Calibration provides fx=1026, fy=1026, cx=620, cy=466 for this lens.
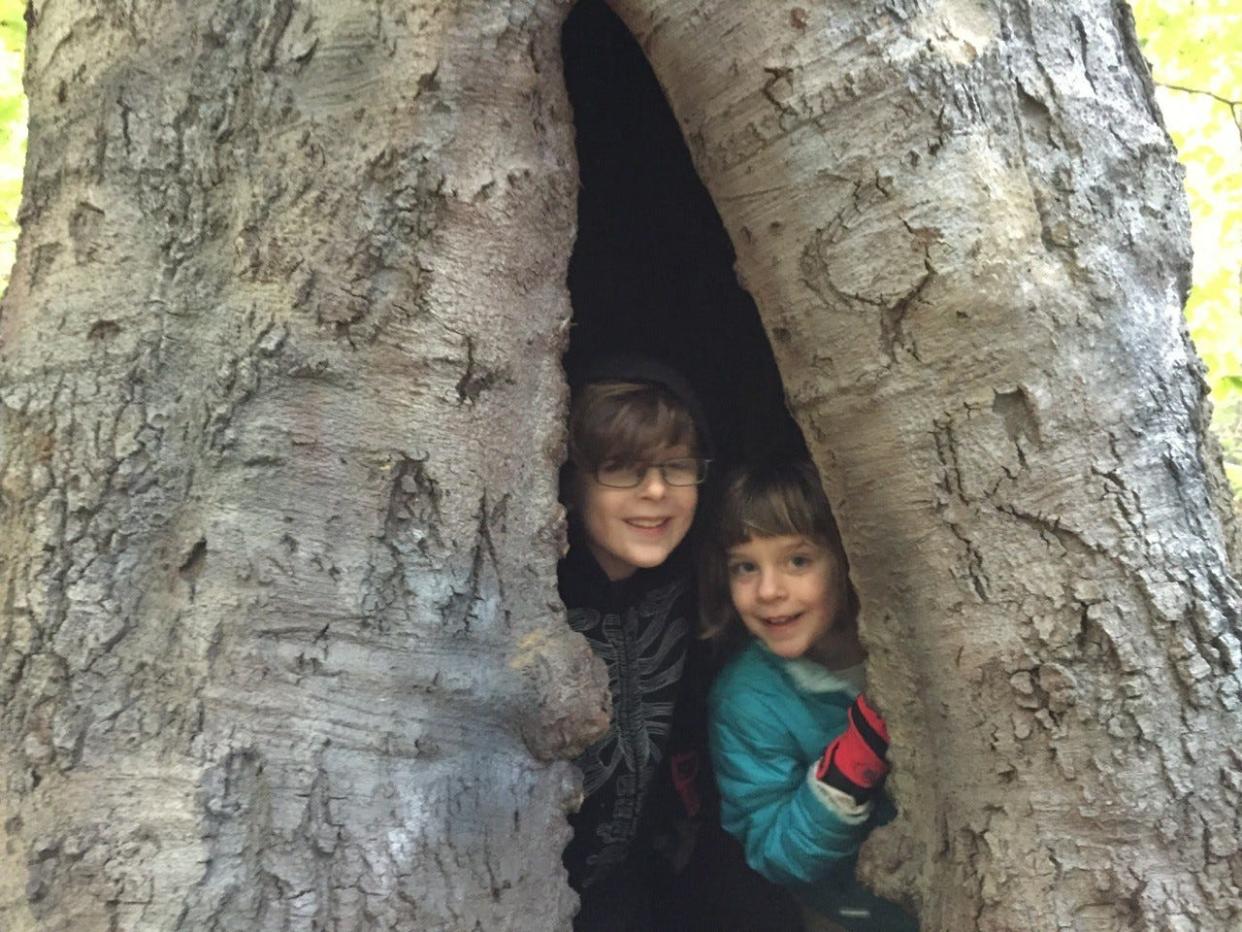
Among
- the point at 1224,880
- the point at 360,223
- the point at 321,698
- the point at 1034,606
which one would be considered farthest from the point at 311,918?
A: the point at 1224,880

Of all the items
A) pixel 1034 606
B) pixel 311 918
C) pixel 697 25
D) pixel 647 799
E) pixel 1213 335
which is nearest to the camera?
pixel 311 918

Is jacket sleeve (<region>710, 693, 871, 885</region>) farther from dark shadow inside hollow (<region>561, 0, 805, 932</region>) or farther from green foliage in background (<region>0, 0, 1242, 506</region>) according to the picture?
green foliage in background (<region>0, 0, 1242, 506</region>)

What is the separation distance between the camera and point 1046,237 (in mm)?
1342

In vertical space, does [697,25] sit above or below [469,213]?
above

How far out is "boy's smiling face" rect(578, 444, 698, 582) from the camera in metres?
1.89

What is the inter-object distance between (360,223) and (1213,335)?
18.3 ft

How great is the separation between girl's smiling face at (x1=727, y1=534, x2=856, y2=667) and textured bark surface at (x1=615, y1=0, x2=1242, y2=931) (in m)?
0.40

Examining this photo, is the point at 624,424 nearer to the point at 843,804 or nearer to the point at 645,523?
the point at 645,523

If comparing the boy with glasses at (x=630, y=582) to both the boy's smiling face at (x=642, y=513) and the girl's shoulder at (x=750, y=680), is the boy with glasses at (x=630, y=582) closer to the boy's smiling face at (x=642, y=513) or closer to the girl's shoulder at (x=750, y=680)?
the boy's smiling face at (x=642, y=513)

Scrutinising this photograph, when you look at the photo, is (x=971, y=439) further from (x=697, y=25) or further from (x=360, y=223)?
(x=360, y=223)

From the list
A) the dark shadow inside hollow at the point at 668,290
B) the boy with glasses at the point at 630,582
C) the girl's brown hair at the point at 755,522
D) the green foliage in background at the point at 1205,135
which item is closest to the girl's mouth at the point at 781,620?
the girl's brown hair at the point at 755,522

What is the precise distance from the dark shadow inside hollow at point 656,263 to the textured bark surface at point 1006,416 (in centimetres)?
95

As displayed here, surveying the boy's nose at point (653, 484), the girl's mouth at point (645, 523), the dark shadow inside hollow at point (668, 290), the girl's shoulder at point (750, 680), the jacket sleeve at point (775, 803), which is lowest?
the jacket sleeve at point (775, 803)

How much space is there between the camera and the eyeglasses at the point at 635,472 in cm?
189
